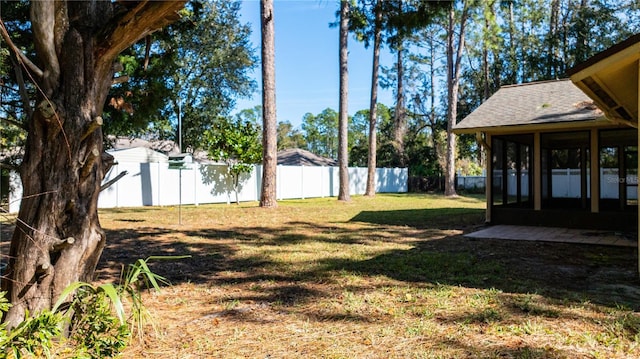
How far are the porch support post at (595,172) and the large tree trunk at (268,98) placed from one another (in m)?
8.60

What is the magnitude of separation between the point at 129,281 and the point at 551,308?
3340 mm

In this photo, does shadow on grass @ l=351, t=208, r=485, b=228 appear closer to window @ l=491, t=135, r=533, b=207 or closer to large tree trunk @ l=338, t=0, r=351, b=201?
window @ l=491, t=135, r=533, b=207

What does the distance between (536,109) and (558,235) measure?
3.06 m

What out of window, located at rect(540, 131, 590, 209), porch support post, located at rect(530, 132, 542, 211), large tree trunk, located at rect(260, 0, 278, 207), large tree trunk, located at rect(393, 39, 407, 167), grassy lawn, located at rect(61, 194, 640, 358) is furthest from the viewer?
large tree trunk, located at rect(393, 39, 407, 167)

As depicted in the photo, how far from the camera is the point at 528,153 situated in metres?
9.71

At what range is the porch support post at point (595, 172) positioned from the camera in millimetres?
8562

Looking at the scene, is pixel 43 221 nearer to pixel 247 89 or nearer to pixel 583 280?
pixel 583 280

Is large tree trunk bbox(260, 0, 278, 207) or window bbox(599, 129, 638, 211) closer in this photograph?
window bbox(599, 129, 638, 211)

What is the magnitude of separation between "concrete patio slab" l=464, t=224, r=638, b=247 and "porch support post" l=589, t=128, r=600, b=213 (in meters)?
0.58

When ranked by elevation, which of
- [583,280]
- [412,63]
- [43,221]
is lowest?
[583,280]

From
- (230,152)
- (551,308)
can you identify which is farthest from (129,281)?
(230,152)

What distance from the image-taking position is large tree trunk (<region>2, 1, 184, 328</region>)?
2586 millimetres

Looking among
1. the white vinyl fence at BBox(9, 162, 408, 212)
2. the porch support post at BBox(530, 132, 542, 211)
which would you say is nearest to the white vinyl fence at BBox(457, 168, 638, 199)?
the porch support post at BBox(530, 132, 542, 211)

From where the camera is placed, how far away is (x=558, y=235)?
787cm
